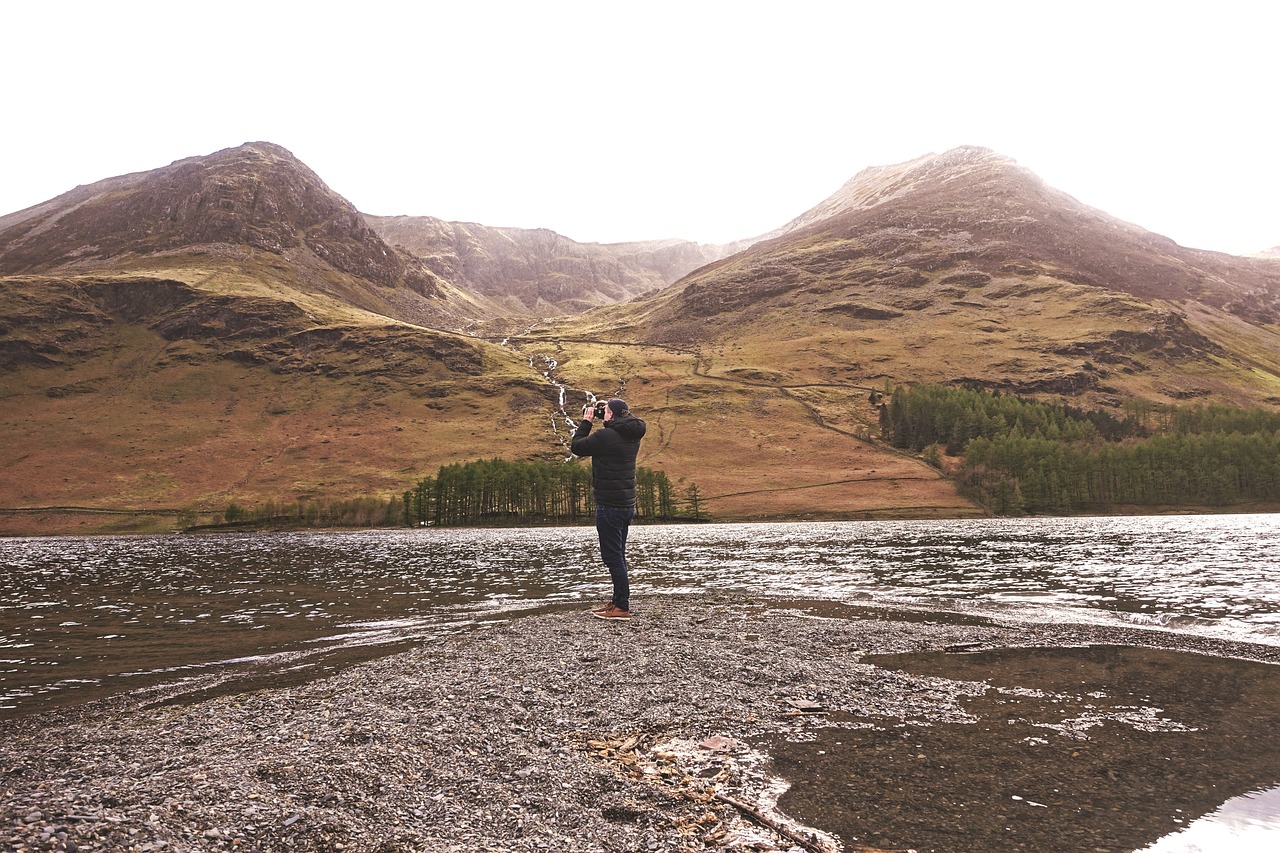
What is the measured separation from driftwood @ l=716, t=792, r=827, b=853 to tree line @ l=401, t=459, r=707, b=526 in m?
123

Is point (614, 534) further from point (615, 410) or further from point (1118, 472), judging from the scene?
point (1118, 472)

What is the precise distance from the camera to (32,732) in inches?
456

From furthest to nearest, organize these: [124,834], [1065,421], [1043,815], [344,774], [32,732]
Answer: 1. [1065,421]
2. [32,732]
3. [344,774]
4. [1043,815]
5. [124,834]

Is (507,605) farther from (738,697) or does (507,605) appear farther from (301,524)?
(301,524)

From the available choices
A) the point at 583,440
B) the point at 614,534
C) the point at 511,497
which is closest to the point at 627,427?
the point at 583,440

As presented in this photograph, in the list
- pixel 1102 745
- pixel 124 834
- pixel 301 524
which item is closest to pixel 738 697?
pixel 1102 745

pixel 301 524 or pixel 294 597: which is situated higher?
pixel 294 597

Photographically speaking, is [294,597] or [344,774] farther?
[294,597]

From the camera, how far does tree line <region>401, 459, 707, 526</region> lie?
133000 mm

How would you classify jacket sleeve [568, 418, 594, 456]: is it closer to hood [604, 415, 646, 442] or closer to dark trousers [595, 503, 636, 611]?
hood [604, 415, 646, 442]

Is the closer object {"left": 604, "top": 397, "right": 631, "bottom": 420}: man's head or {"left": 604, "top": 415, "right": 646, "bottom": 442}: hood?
{"left": 604, "top": 415, "right": 646, "bottom": 442}: hood

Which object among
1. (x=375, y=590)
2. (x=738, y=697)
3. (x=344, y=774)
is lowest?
(x=375, y=590)

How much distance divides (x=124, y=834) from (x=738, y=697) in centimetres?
958

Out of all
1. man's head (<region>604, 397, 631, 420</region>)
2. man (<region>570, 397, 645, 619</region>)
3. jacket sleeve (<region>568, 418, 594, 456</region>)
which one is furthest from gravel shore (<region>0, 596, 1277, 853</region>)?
man's head (<region>604, 397, 631, 420</region>)
